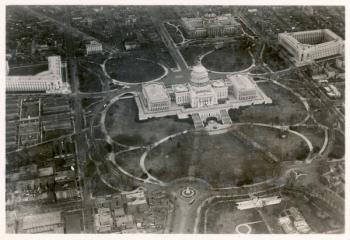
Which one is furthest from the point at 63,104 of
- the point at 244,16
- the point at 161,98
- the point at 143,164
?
the point at 244,16

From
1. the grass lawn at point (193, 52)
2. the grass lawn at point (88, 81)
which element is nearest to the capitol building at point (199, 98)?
the grass lawn at point (88, 81)

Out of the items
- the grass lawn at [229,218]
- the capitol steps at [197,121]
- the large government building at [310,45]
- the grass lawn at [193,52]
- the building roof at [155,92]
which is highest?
the large government building at [310,45]

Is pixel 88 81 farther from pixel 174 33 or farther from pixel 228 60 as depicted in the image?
pixel 174 33

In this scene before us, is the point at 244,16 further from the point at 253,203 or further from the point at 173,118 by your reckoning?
the point at 253,203

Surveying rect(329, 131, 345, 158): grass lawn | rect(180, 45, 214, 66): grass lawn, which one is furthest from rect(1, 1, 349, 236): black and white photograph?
rect(180, 45, 214, 66): grass lawn

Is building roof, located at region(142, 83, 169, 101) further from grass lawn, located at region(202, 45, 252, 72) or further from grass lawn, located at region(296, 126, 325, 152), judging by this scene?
grass lawn, located at region(296, 126, 325, 152)

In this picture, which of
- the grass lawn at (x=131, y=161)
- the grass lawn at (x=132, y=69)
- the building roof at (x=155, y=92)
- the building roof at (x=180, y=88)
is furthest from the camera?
the grass lawn at (x=132, y=69)

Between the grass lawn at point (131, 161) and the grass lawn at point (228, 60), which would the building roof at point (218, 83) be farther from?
the grass lawn at point (131, 161)

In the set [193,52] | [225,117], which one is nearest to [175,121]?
[225,117]
